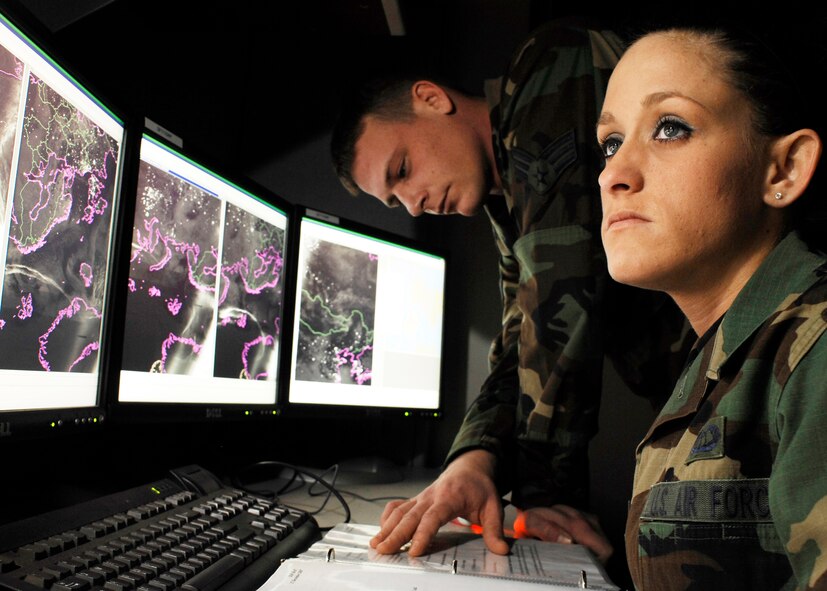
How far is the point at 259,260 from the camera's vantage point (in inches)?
43.9

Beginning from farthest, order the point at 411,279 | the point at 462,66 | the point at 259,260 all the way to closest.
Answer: the point at 462,66 → the point at 411,279 → the point at 259,260

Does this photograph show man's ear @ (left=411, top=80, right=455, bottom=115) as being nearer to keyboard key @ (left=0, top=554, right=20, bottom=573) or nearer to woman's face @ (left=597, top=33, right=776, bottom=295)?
woman's face @ (left=597, top=33, right=776, bottom=295)

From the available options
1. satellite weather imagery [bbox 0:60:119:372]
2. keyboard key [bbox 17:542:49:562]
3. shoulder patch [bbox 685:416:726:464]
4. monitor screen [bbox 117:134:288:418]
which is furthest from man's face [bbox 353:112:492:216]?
keyboard key [bbox 17:542:49:562]

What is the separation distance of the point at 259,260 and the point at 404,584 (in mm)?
689

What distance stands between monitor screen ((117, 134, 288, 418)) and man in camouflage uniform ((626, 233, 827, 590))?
0.59 m

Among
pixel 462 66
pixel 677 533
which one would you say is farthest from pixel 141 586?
pixel 462 66

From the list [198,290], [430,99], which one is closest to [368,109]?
[430,99]

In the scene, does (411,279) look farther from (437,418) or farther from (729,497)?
(729,497)

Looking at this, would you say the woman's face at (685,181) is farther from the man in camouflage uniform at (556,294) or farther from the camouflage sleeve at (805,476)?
the man in camouflage uniform at (556,294)

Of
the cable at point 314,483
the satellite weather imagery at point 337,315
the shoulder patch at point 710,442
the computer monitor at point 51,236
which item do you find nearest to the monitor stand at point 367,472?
the cable at point 314,483

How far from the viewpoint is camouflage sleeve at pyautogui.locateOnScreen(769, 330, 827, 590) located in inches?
14.0

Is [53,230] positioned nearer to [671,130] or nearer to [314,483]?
[671,130]

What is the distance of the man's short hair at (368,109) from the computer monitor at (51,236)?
2.08 ft

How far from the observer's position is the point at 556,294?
910mm
